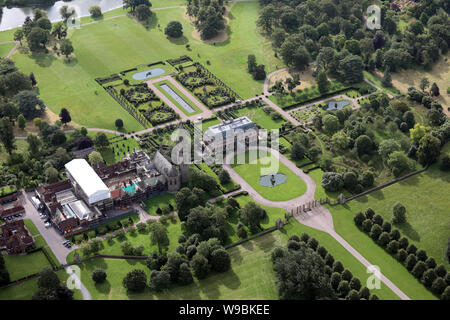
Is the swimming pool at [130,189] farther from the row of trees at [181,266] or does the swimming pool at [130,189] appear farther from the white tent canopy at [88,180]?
the row of trees at [181,266]

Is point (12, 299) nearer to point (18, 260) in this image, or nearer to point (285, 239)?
point (18, 260)

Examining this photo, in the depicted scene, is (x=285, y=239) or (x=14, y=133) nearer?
(x=285, y=239)

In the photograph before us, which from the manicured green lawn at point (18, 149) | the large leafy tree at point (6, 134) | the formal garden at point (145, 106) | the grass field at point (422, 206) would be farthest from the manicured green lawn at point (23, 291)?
the formal garden at point (145, 106)

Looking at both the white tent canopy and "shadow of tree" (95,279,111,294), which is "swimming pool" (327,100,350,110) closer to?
the white tent canopy

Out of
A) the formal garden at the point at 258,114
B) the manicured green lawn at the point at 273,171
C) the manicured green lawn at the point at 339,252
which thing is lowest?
the manicured green lawn at the point at 339,252

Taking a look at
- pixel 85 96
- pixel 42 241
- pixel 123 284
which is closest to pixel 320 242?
pixel 123 284

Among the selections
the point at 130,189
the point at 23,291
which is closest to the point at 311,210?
the point at 130,189

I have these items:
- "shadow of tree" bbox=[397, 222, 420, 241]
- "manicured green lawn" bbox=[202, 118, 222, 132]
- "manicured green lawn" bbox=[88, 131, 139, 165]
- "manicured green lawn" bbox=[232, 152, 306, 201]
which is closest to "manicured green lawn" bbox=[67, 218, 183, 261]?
"manicured green lawn" bbox=[232, 152, 306, 201]
